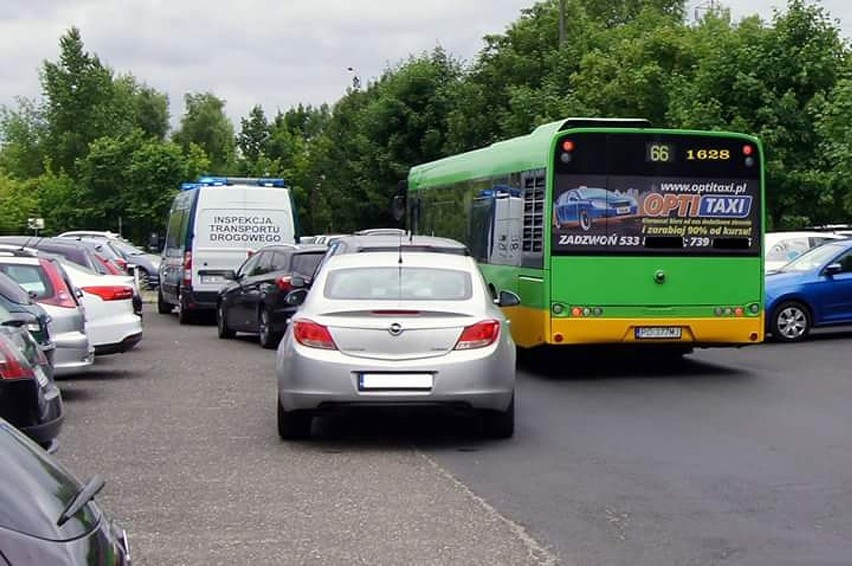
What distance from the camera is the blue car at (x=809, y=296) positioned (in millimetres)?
21594

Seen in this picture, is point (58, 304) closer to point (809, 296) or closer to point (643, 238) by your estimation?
point (643, 238)

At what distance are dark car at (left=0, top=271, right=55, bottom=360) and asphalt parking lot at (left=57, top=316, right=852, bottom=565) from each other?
0.88m

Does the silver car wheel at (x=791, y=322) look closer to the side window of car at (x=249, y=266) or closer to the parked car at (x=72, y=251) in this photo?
the side window of car at (x=249, y=266)

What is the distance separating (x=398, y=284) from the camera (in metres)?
11.6

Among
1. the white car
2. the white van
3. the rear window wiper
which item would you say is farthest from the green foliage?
the rear window wiper

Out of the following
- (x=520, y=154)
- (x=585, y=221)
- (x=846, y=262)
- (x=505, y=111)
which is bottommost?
(x=846, y=262)

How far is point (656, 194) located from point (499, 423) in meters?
5.72

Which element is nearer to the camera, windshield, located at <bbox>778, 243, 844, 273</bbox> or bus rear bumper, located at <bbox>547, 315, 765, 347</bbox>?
bus rear bumper, located at <bbox>547, 315, 765, 347</bbox>

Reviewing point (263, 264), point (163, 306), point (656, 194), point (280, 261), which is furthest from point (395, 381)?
point (163, 306)

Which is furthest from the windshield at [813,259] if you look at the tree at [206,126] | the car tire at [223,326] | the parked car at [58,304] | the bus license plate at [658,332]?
the tree at [206,126]

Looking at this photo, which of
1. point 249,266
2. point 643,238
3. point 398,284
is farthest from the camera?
point 249,266

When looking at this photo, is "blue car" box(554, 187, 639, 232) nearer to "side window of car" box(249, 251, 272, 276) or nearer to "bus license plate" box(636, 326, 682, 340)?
"bus license plate" box(636, 326, 682, 340)

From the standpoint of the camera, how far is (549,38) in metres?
57.8

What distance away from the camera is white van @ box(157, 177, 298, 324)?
26.1m
